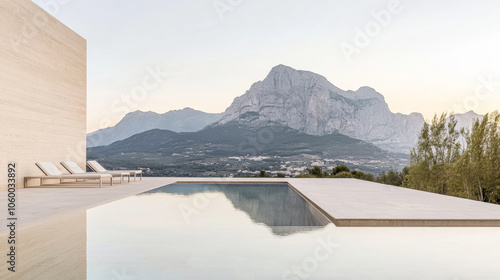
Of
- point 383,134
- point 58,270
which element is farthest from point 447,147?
point 383,134

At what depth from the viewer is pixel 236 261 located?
3.25m

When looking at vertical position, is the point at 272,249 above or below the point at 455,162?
below

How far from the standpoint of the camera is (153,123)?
1396 inches

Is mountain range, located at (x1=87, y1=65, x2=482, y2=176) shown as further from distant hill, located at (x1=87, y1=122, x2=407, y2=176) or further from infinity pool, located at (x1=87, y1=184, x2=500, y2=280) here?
infinity pool, located at (x1=87, y1=184, x2=500, y2=280)

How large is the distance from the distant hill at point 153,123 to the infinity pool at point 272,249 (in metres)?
28.3

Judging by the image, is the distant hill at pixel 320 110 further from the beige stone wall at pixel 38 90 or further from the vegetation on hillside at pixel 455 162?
the beige stone wall at pixel 38 90

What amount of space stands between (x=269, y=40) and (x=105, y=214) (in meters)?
14.6

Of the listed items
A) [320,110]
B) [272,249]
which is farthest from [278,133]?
[272,249]

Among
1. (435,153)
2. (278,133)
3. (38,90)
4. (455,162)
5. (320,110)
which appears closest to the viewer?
(38,90)

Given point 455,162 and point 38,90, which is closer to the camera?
point 38,90

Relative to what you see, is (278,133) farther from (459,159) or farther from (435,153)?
(459,159)

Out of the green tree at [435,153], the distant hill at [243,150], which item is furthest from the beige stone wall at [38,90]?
the distant hill at [243,150]

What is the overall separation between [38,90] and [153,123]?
2526 cm

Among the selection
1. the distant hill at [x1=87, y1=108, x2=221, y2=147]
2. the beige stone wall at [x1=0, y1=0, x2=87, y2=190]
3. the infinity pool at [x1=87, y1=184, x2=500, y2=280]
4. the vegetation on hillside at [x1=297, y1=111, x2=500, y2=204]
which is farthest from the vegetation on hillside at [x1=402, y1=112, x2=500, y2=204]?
the distant hill at [x1=87, y1=108, x2=221, y2=147]
